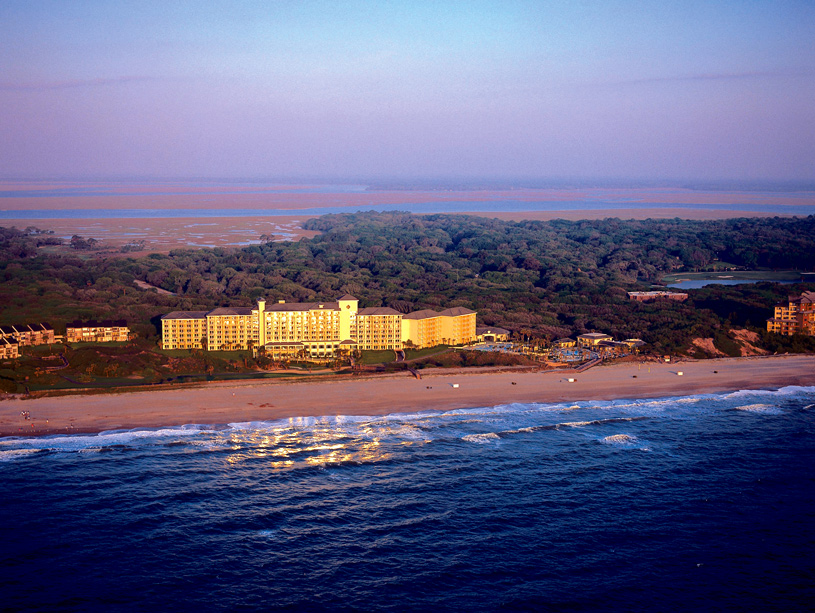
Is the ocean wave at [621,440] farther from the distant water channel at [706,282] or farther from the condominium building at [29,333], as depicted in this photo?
the distant water channel at [706,282]

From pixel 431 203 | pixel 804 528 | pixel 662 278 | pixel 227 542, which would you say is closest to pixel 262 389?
pixel 227 542

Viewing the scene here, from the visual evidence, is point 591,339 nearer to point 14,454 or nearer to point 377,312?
point 377,312

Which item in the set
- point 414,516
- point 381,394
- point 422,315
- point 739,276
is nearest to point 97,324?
point 422,315

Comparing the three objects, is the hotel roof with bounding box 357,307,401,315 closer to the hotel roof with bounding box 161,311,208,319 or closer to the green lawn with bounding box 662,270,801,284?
the hotel roof with bounding box 161,311,208,319

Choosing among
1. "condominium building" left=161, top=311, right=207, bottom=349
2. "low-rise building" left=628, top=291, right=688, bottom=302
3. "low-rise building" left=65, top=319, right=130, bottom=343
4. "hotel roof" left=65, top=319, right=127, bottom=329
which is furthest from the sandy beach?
"low-rise building" left=628, top=291, right=688, bottom=302

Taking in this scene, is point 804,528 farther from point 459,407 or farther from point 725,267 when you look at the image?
point 725,267

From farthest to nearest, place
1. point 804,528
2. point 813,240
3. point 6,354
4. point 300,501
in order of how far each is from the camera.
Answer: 1. point 813,240
2. point 6,354
3. point 300,501
4. point 804,528

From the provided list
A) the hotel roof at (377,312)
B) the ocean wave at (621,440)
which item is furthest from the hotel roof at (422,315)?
the ocean wave at (621,440)
